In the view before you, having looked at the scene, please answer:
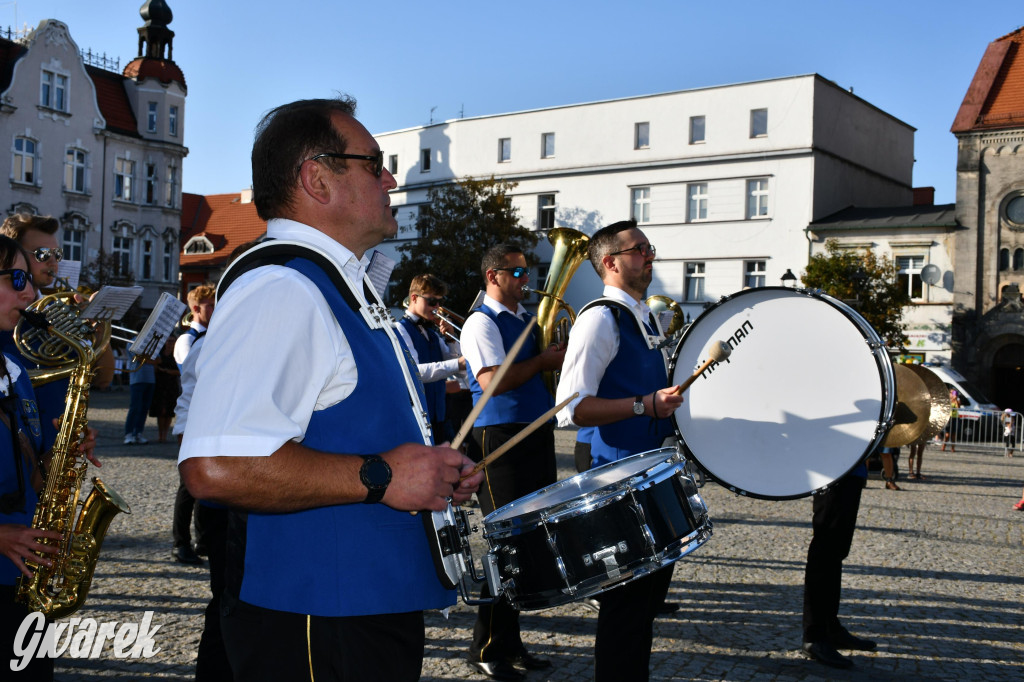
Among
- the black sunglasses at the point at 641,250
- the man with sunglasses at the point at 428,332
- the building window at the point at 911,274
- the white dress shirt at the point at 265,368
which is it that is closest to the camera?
the white dress shirt at the point at 265,368

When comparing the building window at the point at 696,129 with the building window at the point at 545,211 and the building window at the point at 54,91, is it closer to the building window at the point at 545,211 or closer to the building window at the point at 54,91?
the building window at the point at 545,211

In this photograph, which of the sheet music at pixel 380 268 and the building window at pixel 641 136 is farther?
the building window at pixel 641 136

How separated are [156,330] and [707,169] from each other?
34903 millimetres

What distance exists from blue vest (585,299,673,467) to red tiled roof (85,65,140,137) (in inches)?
1689

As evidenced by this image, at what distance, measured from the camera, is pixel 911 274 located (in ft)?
115

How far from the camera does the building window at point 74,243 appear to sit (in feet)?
132

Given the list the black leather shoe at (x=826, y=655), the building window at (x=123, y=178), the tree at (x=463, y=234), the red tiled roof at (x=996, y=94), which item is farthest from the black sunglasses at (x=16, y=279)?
the building window at (x=123, y=178)

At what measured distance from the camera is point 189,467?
78.5 inches

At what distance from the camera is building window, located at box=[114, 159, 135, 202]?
42.6 metres

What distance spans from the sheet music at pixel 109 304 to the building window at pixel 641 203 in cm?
3673

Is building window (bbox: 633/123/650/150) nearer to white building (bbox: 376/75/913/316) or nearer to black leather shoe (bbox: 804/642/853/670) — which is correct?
white building (bbox: 376/75/913/316)

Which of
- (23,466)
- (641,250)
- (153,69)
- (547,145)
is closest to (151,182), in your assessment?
(153,69)

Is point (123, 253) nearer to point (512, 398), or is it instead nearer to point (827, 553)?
point (512, 398)

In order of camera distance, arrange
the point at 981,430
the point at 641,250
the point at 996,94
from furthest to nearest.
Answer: the point at 996,94, the point at 981,430, the point at 641,250
